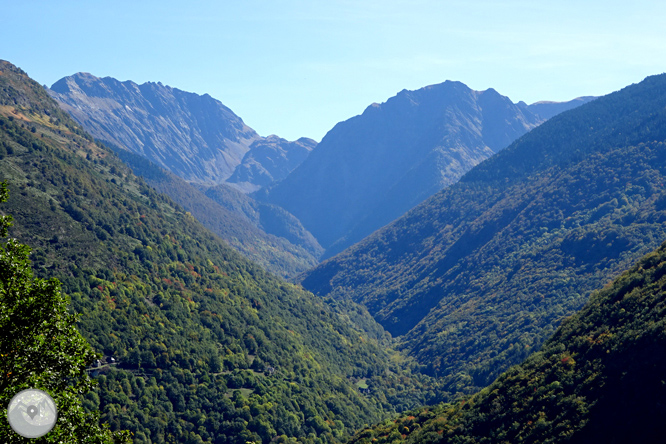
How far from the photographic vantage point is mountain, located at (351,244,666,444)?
7506cm

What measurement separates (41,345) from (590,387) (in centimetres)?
8284

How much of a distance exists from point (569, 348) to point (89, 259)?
6096 inches

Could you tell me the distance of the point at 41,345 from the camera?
27328 mm

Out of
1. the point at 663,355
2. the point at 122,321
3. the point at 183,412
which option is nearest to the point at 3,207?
the point at 122,321

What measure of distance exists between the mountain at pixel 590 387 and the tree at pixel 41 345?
68614mm

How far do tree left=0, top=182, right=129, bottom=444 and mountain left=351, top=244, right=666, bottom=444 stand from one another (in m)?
68.6

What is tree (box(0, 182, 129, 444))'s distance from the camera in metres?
26.3

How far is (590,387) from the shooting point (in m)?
84.7

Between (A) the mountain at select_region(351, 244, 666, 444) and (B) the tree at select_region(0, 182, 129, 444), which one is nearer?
(B) the tree at select_region(0, 182, 129, 444)

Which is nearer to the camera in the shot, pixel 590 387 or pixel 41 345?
pixel 41 345

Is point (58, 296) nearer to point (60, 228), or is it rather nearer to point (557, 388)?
point (557, 388)

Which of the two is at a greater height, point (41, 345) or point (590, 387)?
point (41, 345)

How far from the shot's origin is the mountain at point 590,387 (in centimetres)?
7506

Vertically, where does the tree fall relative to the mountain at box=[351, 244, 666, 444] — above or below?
above
